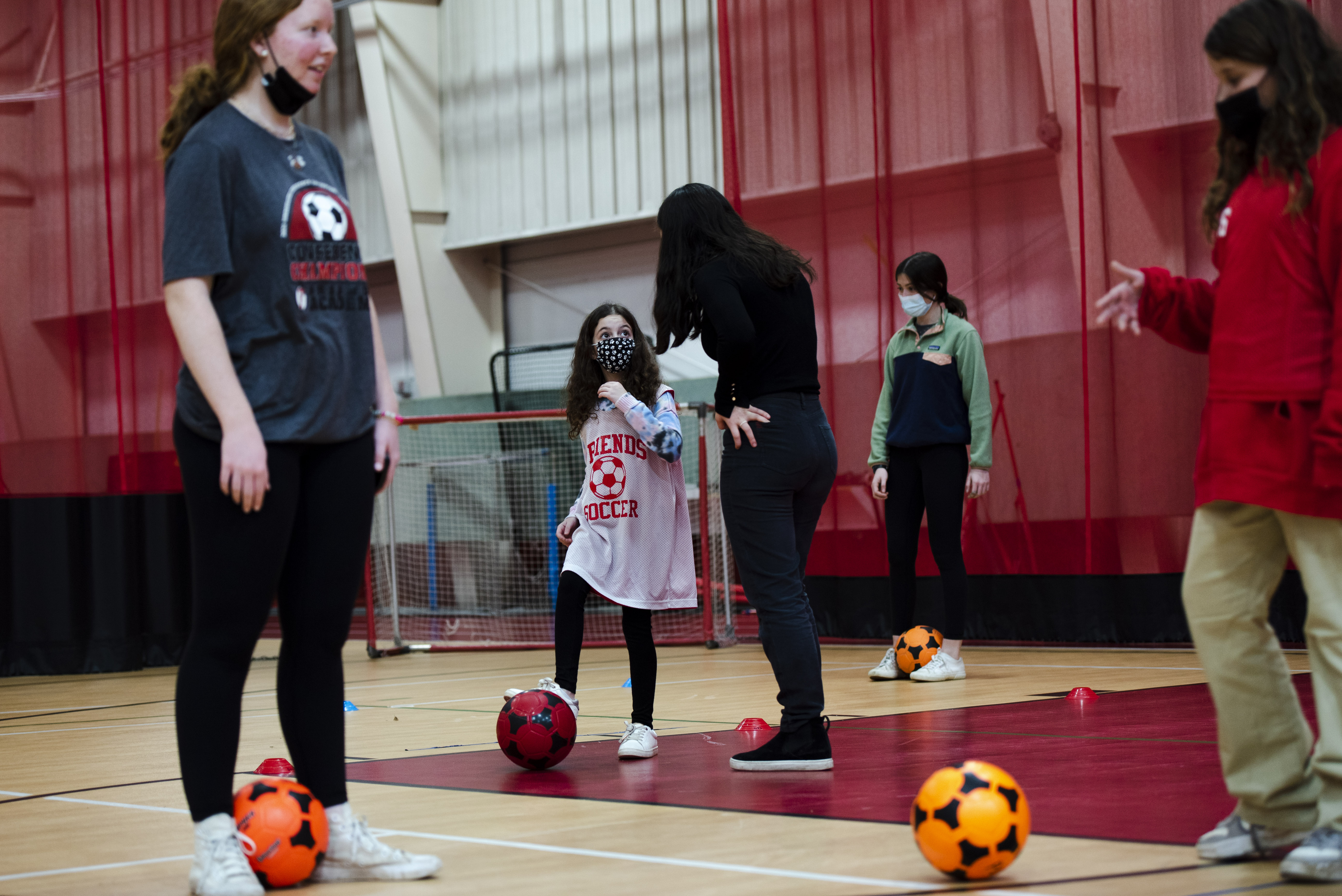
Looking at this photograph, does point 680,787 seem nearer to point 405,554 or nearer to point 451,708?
point 451,708

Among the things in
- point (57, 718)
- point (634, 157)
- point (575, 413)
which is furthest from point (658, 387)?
point (634, 157)

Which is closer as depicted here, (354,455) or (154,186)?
(354,455)

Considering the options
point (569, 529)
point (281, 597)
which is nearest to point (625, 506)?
point (569, 529)

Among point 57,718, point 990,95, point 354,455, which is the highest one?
point 990,95

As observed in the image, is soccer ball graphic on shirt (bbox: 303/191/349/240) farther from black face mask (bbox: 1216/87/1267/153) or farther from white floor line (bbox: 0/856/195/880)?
black face mask (bbox: 1216/87/1267/153)

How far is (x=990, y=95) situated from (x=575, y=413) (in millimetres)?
4338

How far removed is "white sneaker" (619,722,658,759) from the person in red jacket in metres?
1.85

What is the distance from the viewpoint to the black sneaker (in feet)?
12.4

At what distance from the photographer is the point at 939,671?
243 inches

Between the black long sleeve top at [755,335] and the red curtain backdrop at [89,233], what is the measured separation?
21.3 ft

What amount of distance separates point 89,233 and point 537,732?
7129mm

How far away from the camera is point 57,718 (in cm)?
632

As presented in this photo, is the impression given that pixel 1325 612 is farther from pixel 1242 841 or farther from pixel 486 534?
pixel 486 534

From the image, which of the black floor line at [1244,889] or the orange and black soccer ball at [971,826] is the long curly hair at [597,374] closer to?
the orange and black soccer ball at [971,826]
